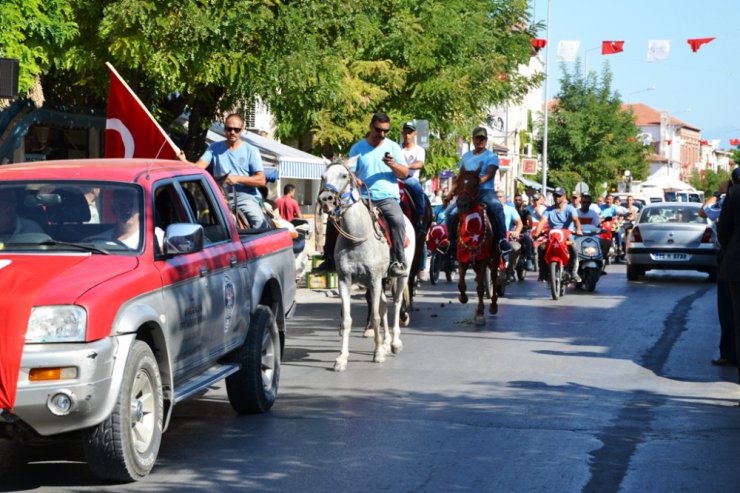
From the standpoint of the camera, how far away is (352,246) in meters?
13.1

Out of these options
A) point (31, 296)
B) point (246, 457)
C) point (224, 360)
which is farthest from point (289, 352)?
point (31, 296)

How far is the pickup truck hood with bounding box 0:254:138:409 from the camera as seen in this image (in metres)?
6.67

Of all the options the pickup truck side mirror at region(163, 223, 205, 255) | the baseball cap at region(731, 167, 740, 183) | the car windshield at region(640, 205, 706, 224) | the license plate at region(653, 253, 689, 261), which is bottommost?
the license plate at region(653, 253, 689, 261)

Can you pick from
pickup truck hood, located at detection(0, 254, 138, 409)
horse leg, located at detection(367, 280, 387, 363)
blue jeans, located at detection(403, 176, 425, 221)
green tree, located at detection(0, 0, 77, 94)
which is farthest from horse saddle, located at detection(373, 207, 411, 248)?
pickup truck hood, located at detection(0, 254, 138, 409)

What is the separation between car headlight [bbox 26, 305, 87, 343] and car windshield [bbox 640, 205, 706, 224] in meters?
24.7

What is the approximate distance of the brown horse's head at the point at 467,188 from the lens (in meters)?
17.6

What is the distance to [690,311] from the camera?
20562mm

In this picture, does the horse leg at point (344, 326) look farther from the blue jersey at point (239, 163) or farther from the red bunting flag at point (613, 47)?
the red bunting flag at point (613, 47)

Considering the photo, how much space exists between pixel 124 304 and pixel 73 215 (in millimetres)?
1212

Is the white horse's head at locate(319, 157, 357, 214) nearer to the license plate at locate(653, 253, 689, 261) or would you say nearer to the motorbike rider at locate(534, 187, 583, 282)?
the motorbike rider at locate(534, 187, 583, 282)

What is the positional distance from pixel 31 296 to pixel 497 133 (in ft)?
268

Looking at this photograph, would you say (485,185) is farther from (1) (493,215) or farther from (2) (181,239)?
(2) (181,239)

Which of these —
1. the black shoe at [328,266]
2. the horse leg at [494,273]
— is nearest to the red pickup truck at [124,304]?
the black shoe at [328,266]

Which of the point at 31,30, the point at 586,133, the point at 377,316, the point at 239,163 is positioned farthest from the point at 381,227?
the point at 586,133
